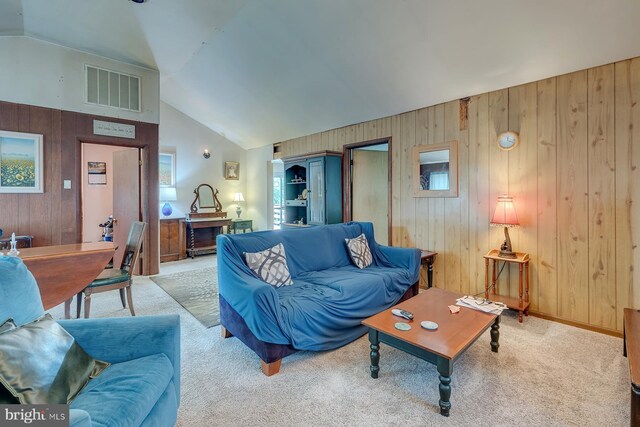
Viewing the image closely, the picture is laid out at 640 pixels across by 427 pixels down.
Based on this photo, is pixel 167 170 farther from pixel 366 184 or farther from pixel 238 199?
pixel 366 184

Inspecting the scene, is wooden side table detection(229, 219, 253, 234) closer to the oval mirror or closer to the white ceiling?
the oval mirror

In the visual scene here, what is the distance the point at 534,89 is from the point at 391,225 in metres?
2.19

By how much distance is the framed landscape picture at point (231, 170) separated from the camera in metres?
6.80

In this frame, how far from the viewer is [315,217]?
493cm

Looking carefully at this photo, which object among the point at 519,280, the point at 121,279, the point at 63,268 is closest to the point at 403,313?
the point at 519,280

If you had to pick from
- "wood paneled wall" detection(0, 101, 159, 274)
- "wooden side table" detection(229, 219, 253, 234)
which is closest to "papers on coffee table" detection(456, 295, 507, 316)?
"wood paneled wall" detection(0, 101, 159, 274)

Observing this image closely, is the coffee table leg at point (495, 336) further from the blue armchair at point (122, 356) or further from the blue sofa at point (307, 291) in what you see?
the blue armchair at point (122, 356)

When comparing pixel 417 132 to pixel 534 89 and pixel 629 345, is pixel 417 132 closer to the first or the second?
pixel 534 89

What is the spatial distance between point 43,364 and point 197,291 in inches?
112

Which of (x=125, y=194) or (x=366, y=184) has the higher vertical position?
(x=366, y=184)

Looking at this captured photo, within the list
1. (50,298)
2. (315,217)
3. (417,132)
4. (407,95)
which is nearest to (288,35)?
(407,95)

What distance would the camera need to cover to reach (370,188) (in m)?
5.05

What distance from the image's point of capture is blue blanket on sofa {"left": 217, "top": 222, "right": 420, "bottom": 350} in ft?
6.77

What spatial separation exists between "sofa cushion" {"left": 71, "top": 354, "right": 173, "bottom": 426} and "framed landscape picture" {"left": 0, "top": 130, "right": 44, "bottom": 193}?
3.54 m
